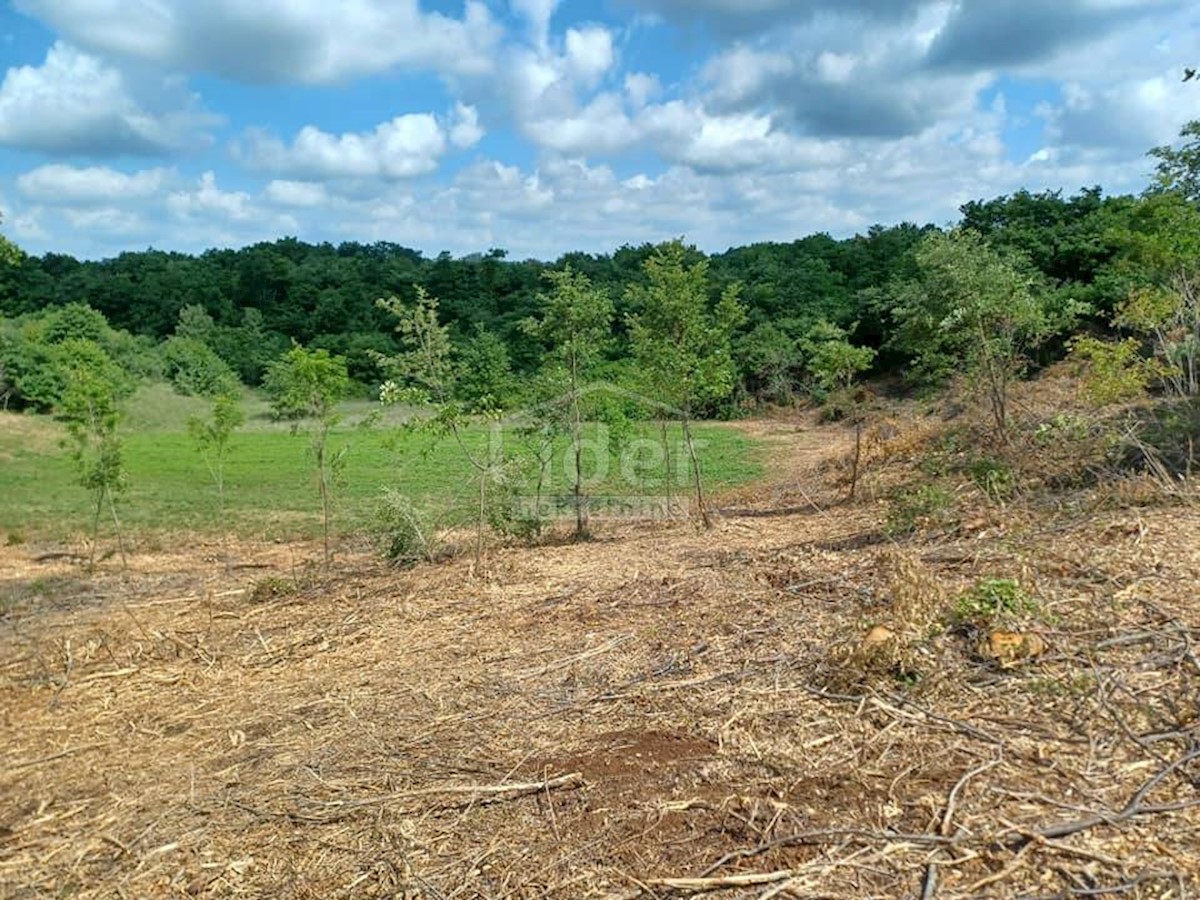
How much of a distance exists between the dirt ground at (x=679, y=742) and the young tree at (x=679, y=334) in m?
5.59

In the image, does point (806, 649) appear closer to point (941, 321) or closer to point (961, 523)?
point (961, 523)

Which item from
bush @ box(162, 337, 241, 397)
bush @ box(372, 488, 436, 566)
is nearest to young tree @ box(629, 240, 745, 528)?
bush @ box(372, 488, 436, 566)

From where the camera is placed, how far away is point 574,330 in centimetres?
1187

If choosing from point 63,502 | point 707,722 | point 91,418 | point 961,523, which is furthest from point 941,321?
point 63,502

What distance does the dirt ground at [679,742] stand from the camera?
306 centimetres

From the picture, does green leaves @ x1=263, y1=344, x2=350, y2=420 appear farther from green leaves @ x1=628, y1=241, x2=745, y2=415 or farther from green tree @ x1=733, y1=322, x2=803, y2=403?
green tree @ x1=733, y1=322, x2=803, y2=403

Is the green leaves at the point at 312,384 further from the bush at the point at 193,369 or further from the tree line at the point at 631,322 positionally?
the bush at the point at 193,369

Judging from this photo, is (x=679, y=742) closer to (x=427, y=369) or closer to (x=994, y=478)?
(x=994, y=478)

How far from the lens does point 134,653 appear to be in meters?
7.38

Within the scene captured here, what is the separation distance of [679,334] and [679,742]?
9.28m

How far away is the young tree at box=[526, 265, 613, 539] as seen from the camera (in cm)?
1173

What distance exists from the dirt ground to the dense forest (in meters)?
4.47

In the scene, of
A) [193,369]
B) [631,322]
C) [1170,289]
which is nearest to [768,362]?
[631,322]

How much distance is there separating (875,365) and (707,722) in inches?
1342
